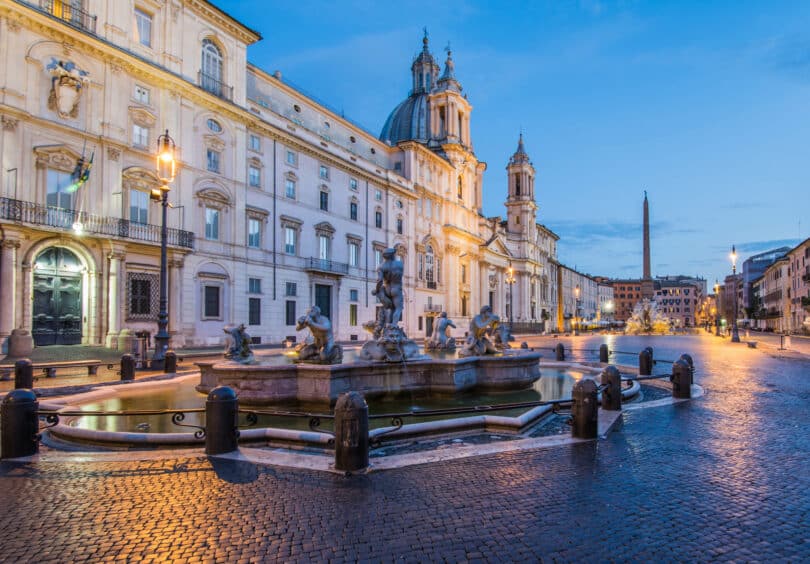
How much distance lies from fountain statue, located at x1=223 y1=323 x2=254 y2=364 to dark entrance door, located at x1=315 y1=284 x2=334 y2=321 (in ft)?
93.6

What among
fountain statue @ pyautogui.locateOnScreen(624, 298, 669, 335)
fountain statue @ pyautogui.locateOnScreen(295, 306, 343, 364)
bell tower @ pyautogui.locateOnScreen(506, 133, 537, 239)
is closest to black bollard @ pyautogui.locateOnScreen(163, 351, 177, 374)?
fountain statue @ pyautogui.locateOnScreen(295, 306, 343, 364)

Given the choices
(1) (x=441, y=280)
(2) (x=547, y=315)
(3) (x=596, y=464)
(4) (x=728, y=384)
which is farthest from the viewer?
(2) (x=547, y=315)

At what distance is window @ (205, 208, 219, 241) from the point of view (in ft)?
104

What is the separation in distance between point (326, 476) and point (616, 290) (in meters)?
183

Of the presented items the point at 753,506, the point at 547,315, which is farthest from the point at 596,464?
the point at 547,315

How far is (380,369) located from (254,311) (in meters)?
Answer: 25.3

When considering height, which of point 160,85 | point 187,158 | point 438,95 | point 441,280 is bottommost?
point 441,280

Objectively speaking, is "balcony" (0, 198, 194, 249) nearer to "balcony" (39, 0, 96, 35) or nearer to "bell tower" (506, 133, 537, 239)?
"balcony" (39, 0, 96, 35)

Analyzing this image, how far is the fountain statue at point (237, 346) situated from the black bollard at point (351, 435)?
601 centimetres

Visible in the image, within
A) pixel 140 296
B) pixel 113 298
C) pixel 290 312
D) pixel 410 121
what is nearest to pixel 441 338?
pixel 113 298

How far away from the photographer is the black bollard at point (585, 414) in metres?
7.71

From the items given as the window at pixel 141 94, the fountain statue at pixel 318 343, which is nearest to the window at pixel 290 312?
the window at pixel 141 94

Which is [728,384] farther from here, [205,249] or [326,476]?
[205,249]

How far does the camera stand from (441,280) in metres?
60.2
